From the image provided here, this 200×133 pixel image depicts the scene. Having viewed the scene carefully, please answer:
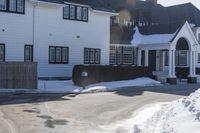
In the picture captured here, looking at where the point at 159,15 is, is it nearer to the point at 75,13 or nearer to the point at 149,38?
the point at 149,38

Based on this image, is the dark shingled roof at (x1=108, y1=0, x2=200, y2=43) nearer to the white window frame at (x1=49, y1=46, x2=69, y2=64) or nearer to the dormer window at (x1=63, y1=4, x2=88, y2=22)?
the dormer window at (x1=63, y1=4, x2=88, y2=22)

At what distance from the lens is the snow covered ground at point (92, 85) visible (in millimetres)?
25125

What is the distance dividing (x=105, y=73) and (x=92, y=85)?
232 centimetres

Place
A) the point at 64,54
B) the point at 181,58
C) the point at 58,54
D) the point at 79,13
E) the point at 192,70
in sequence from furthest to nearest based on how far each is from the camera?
1. the point at 181,58
2. the point at 192,70
3. the point at 79,13
4. the point at 64,54
5. the point at 58,54

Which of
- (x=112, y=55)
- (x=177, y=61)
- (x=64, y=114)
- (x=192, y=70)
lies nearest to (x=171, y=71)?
(x=192, y=70)

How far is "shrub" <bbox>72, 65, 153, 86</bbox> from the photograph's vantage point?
27953mm

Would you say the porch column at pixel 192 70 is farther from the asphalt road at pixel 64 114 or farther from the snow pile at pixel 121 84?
the asphalt road at pixel 64 114

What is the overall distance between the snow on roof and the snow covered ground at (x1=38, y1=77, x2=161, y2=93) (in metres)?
4.85

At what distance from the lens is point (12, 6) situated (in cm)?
2769

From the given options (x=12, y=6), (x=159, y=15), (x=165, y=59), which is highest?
(x=159, y=15)

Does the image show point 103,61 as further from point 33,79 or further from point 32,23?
point 33,79

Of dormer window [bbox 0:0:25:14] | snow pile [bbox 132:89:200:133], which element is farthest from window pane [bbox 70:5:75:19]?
snow pile [bbox 132:89:200:133]

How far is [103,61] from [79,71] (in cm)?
677

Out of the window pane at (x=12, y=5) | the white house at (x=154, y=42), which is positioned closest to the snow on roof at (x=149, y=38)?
the white house at (x=154, y=42)
